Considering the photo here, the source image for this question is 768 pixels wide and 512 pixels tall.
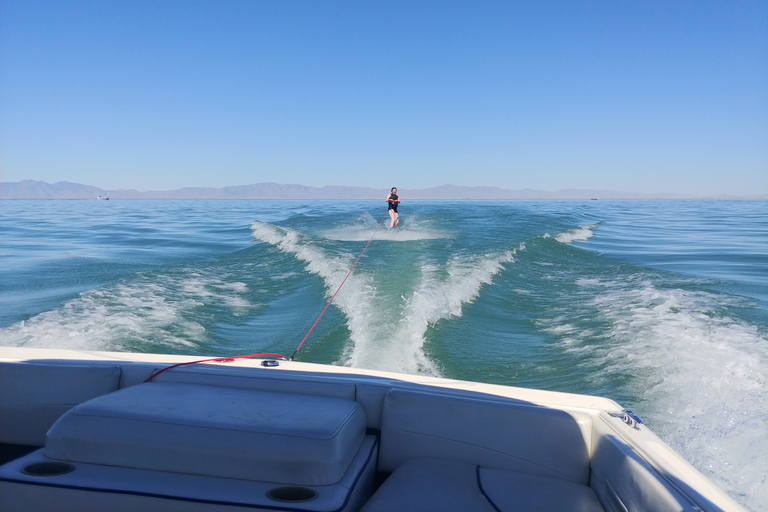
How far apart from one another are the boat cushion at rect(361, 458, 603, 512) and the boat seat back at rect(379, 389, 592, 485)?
0.07 m

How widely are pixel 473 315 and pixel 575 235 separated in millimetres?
10296

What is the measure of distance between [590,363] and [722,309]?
2779 mm

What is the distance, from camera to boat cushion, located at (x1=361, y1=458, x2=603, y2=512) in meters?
1.59

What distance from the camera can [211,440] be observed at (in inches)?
62.9

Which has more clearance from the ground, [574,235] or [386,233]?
[386,233]

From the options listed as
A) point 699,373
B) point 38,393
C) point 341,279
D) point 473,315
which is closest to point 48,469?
point 38,393

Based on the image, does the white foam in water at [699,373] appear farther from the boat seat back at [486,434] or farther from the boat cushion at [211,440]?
the boat cushion at [211,440]

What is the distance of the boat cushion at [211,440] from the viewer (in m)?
1.55

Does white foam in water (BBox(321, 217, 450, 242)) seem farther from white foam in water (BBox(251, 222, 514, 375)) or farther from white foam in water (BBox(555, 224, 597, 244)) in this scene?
white foam in water (BBox(555, 224, 597, 244))

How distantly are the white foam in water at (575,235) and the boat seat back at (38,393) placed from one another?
1305cm

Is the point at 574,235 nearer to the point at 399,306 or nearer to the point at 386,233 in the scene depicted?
the point at 386,233

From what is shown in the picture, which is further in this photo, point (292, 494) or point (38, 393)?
point (38, 393)

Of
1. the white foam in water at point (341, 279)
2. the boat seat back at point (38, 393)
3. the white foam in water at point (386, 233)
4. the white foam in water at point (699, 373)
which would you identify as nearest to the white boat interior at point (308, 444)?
the boat seat back at point (38, 393)

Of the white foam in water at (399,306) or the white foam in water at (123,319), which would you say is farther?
the white foam in water at (123,319)
